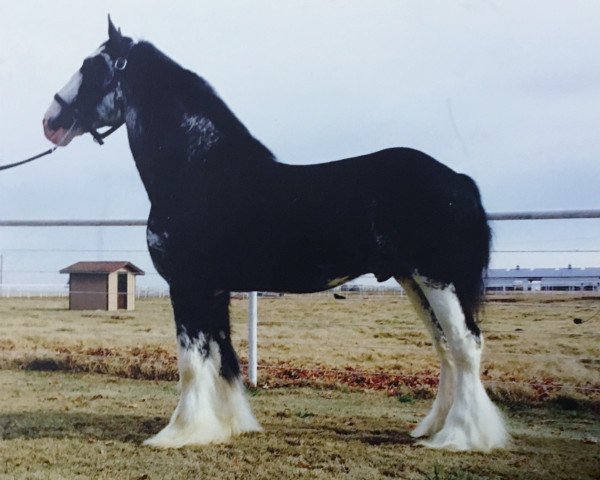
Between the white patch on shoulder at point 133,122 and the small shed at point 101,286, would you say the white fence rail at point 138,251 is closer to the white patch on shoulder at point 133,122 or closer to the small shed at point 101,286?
the small shed at point 101,286

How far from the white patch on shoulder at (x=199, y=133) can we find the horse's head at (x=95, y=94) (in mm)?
458

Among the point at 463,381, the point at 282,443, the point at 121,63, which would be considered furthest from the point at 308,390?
the point at 121,63

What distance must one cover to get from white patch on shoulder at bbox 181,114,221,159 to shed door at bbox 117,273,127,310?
136 centimetres

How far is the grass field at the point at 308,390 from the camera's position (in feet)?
9.46

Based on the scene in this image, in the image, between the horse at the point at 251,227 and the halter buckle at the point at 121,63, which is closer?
the horse at the point at 251,227

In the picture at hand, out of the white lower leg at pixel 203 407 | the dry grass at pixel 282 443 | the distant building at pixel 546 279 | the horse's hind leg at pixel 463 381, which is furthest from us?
the distant building at pixel 546 279

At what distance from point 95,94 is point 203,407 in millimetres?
1828

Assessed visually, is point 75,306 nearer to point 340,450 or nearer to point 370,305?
point 370,305

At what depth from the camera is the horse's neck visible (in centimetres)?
341

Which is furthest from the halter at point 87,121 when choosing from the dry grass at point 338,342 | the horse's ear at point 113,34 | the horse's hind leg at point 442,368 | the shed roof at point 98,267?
the horse's hind leg at point 442,368

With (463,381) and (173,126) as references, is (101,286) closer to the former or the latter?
(173,126)

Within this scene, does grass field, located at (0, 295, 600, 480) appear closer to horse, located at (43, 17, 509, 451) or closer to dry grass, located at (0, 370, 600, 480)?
dry grass, located at (0, 370, 600, 480)

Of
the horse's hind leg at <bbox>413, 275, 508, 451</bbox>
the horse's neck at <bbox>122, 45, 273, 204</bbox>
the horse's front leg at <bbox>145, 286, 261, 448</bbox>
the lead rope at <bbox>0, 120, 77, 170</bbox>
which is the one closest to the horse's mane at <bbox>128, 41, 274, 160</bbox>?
the horse's neck at <bbox>122, 45, 273, 204</bbox>

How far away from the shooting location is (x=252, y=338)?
445 cm
